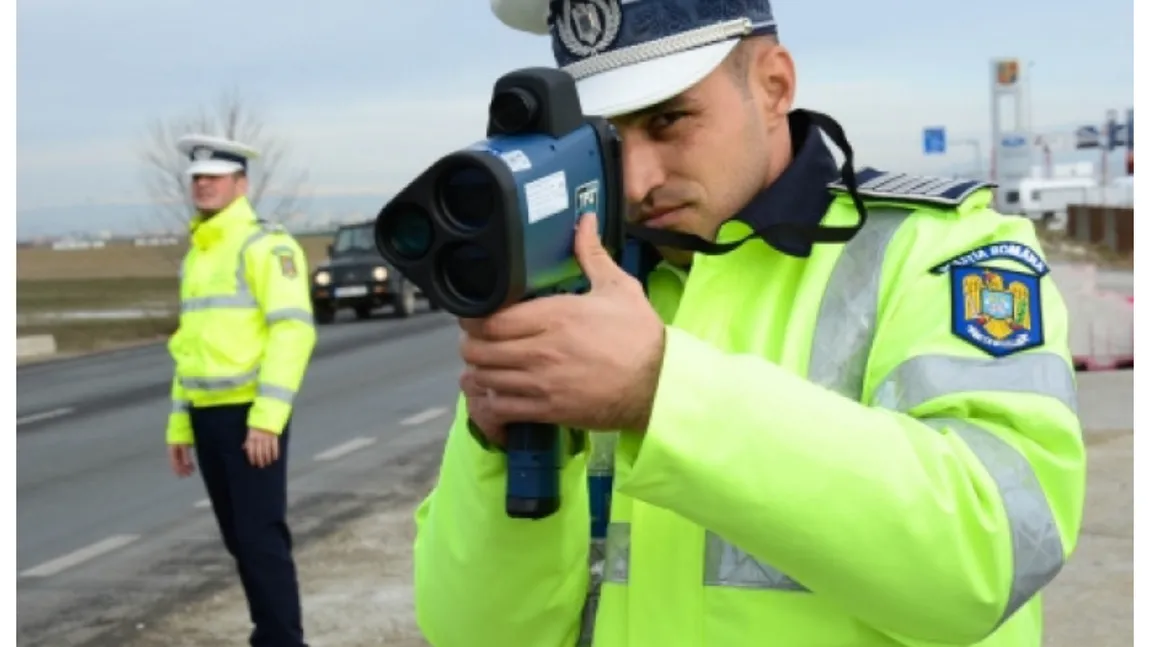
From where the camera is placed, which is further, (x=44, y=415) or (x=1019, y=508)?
(x=44, y=415)

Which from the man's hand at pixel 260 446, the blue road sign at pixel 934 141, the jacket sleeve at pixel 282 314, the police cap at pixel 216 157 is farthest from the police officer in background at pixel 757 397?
the blue road sign at pixel 934 141

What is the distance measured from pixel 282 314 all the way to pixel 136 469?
551 cm

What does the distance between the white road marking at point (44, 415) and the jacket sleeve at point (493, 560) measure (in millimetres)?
13343

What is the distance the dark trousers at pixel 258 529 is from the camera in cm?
580

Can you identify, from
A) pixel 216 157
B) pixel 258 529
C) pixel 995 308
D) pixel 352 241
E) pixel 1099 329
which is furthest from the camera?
pixel 352 241

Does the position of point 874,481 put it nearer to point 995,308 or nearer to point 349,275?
point 995,308

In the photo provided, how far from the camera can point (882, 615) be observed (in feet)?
5.03

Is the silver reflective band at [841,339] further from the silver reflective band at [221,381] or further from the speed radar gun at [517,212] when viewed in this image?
the silver reflective band at [221,381]

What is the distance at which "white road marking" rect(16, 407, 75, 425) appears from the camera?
14.5 metres

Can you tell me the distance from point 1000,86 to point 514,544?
161ft

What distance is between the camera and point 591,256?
1535 mm

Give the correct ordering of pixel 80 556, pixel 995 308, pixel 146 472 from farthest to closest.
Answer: pixel 146 472 < pixel 80 556 < pixel 995 308

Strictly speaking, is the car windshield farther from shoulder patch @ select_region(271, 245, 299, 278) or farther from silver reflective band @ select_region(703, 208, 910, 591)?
silver reflective band @ select_region(703, 208, 910, 591)

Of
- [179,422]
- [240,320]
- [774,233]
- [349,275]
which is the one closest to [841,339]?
[774,233]
